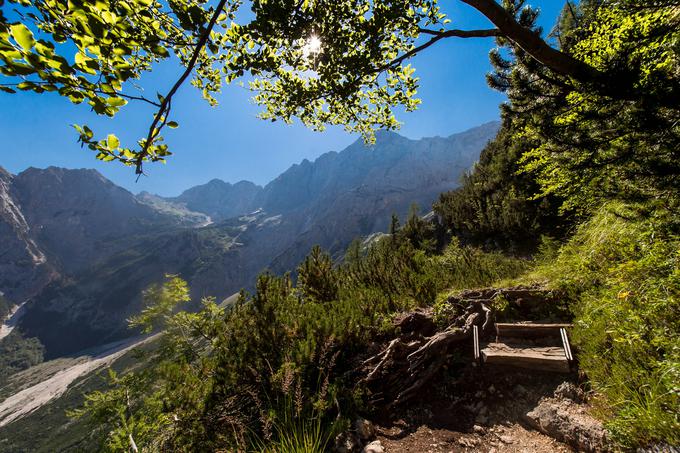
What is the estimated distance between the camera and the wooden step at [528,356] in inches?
151

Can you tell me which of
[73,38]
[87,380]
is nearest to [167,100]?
[73,38]

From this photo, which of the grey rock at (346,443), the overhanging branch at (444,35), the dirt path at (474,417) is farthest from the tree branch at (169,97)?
the dirt path at (474,417)

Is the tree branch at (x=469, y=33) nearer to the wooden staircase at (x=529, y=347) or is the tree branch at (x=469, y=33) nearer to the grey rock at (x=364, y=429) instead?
the wooden staircase at (x=529, y=347)

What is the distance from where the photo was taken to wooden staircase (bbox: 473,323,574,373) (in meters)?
3.89

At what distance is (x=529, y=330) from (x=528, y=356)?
661 mm

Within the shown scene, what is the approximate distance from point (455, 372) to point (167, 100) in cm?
519

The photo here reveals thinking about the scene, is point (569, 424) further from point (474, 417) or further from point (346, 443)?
point (346, 443)

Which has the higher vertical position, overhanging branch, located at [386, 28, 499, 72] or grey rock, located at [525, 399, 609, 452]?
overhanging branch, located at [386, 28, 499, 72]

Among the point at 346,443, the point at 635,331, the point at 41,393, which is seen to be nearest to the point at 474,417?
the point at 346,443

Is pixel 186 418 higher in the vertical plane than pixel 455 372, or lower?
higher

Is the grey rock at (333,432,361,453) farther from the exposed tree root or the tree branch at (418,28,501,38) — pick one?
the tree branch at (418,28,501,38)

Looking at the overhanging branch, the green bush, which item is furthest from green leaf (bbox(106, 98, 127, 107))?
the green bush

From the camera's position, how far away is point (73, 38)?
1930mm

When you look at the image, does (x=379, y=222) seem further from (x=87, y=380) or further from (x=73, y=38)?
(x=73, y=38)
